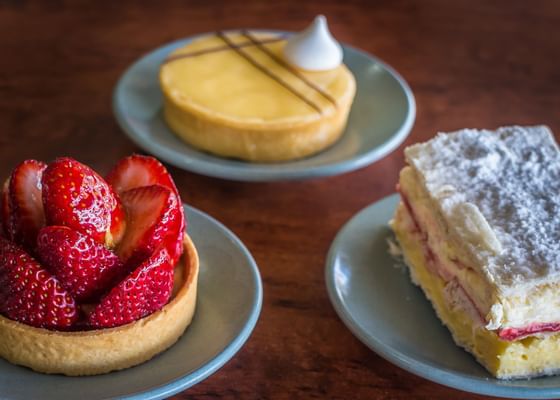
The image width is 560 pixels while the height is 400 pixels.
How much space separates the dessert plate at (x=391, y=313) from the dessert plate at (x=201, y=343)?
152mm

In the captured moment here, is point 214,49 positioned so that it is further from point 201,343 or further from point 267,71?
point 201,343

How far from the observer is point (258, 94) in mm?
1768

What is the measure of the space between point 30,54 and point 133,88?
14.2 inches

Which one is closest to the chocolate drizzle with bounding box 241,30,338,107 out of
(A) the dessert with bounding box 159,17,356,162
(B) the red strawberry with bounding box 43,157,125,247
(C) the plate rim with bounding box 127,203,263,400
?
(A) the dessert with bounding box 159,17,356,162

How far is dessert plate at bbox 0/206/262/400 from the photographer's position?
1076 millimetres

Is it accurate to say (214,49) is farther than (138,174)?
Yes

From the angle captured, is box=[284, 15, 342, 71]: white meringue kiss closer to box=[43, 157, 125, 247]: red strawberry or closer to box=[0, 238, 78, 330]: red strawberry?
box=[43, 157, 125, 247]: red strawberry

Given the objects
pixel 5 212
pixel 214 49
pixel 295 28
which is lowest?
pixel 295 28

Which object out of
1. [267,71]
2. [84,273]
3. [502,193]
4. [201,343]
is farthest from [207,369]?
[267,71]

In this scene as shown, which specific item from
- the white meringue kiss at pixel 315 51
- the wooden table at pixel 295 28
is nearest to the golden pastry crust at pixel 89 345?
the wooden table at pixel 295 28

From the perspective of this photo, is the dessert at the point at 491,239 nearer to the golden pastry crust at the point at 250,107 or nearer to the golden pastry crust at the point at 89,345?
the golden pastry crust at the point at 250,107

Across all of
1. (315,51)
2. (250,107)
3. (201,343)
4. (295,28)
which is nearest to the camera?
(201,343)

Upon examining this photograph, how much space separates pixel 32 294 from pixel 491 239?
25.5 inches

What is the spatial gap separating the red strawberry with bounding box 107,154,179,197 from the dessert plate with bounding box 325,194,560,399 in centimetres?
32
